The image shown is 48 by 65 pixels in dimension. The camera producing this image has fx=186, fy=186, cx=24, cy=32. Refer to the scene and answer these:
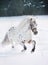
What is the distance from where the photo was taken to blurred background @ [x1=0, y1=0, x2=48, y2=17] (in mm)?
1666

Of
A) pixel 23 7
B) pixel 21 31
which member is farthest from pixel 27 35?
pixel 23 7

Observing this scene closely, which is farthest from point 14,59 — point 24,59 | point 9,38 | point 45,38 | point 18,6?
point 18,6

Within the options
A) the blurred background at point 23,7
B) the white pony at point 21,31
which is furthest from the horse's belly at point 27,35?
the blurred background at point 23,7

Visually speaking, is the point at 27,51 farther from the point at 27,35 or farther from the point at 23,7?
the point at 23,7

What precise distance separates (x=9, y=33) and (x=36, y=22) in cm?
27

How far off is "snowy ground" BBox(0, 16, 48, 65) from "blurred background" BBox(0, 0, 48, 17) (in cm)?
5

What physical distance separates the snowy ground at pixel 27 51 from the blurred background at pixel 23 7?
0.05m

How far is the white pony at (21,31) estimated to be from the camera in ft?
5.53

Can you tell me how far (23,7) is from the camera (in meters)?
1.69

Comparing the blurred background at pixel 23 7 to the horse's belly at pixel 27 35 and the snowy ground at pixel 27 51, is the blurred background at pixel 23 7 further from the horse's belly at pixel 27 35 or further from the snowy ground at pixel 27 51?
the horse's belly at pixel 27 35

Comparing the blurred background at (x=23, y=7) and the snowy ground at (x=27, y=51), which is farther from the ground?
the blurred background at (x=23, y=7)

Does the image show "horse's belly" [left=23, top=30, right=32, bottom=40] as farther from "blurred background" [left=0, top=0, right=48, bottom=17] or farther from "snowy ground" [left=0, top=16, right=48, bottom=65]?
"blurred background" [left=0, top=0, right=48, bottom=17]

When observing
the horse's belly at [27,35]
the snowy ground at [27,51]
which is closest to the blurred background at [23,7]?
the snowy ground at [27,51]

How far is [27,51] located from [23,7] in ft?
1.34
